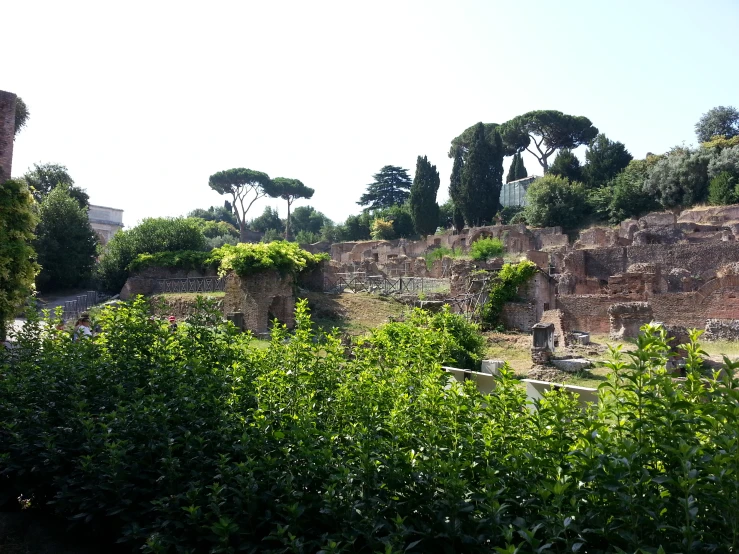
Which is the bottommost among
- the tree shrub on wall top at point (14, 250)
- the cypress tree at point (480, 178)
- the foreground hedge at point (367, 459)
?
the foreground hedge at point (367, 459)

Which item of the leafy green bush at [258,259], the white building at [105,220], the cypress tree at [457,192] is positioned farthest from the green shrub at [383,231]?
the leafy green bush at [258,259]

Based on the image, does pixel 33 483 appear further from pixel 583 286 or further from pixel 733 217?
pixel 733 217

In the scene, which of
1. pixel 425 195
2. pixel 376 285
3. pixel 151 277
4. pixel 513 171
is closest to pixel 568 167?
pixel 513 171

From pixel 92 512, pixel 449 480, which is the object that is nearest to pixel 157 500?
pixel 92 512

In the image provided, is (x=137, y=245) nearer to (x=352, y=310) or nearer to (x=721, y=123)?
(x=352, y=310)

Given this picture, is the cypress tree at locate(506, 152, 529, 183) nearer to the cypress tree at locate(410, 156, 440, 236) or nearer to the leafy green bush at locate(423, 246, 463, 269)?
the cypress tree at locate(410, 156, 440, 236)

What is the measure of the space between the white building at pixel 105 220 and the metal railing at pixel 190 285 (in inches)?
1328

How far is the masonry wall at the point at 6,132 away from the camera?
10320 mm

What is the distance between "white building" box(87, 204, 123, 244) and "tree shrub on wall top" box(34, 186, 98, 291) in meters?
26.0

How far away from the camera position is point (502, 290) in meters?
19.9

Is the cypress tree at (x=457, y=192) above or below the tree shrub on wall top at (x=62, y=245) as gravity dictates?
above

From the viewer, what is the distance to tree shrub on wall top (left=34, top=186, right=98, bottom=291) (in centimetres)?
2956

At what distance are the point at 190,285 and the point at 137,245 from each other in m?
6.01

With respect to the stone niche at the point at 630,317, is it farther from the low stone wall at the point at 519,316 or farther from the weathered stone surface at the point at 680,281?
the weathered stone surface at the point at 680,281
